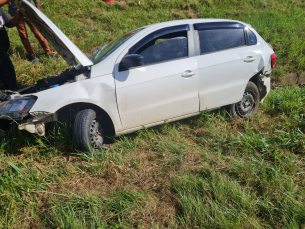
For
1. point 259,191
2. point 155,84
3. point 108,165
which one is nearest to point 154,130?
point 155,84

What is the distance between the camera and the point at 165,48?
12.2 feet

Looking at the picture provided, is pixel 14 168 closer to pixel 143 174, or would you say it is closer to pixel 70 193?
pixel 70 193

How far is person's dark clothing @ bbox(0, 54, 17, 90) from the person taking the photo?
4684 mm

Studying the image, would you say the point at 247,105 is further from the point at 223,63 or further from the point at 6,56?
the point at 6,56

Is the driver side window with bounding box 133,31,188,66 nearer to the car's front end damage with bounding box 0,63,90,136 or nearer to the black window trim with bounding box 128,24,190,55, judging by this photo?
the black window trim with bounding box 128,24,190,55

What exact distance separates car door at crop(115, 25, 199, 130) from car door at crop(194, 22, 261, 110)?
7.4 inches

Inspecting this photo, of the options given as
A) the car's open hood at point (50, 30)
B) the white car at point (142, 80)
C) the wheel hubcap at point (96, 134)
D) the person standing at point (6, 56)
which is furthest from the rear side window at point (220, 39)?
the person standing at point (6, 56)

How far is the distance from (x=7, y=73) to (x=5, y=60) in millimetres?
236

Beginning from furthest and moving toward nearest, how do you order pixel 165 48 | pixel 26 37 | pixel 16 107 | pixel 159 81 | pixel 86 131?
pixel 26 37, pixel 165 48, pixel 159 81, pixel 86 131, pixel 16 107

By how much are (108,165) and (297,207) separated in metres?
2.03

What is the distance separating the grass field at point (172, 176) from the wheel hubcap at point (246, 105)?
0.20 m

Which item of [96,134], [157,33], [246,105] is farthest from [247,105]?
[96,134]

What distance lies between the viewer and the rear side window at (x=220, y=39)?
402 centimetres

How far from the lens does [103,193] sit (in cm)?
283
